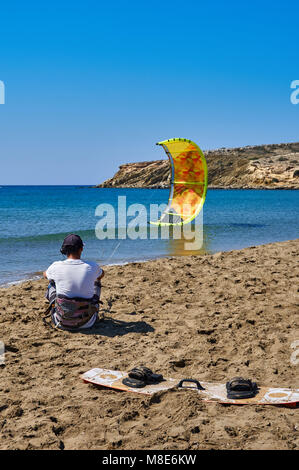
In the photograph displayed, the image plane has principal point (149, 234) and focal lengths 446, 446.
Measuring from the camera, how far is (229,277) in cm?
750

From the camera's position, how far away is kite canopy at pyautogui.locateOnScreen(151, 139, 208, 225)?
16.8 metres

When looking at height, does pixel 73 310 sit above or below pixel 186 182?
below

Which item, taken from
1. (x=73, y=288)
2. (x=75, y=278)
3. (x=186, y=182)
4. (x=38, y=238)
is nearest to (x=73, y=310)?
(x=73, y=288)

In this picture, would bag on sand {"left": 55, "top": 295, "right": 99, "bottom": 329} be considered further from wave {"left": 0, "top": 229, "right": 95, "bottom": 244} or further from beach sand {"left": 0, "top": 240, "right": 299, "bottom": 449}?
wave {"left": 0, "top": 229, "right": 95, "bottom": 244}

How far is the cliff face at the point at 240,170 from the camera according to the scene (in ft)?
243

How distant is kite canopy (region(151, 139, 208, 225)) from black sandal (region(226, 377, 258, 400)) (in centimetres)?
1335

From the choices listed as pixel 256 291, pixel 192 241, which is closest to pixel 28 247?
pixel 192 241

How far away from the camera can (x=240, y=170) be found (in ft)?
281

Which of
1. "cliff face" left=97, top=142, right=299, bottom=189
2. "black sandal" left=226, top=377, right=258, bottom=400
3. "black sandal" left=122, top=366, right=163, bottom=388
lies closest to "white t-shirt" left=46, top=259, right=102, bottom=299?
"black sandal" left=122, top=366, right=163, bottom=388

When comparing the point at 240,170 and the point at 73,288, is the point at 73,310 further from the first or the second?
the point at 240,170

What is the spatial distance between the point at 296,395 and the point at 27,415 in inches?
76.2

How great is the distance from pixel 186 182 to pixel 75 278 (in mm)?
12733

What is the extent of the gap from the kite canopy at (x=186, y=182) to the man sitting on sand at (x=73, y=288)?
11.8 meters

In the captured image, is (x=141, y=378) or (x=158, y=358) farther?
(x=158, y=358)
